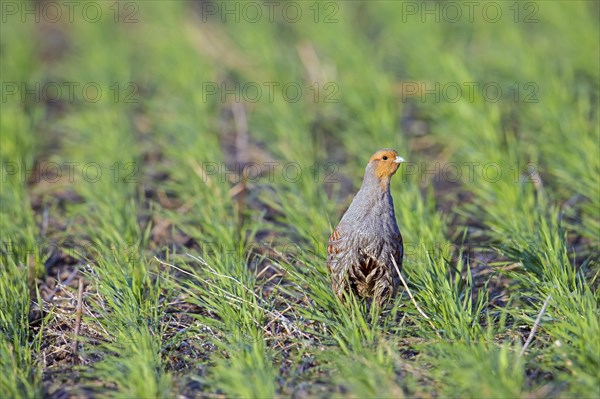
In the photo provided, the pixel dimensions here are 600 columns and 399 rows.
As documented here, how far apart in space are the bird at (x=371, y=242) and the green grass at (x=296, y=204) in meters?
0.12

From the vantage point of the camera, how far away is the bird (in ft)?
12.1

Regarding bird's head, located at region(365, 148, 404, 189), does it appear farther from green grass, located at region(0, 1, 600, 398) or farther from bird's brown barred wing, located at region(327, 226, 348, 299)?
green grass, located at region(0, 1, 600, 398)

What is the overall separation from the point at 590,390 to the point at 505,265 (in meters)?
1.36

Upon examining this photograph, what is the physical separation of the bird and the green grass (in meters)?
0.12

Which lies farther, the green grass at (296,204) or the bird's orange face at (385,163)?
the bird's orange face at (385,163)

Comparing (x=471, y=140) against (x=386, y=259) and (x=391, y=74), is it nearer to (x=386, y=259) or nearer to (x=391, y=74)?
(x=391, y=74)

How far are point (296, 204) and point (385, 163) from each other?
4.37 feet

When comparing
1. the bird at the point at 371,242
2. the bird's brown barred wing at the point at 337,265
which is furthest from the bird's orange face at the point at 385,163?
the bird's brown barred wing at the point at 337,265

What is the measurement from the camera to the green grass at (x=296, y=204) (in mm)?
3348

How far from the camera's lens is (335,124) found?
686cm

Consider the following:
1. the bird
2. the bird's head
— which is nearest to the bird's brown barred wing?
the bird

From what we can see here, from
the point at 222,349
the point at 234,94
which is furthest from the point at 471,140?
the point at 222,349

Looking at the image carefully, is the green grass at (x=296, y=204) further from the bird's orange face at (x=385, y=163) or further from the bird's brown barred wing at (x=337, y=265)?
the bird's orange face at (x=385, y=163)

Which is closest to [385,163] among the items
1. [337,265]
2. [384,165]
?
[384,165]
